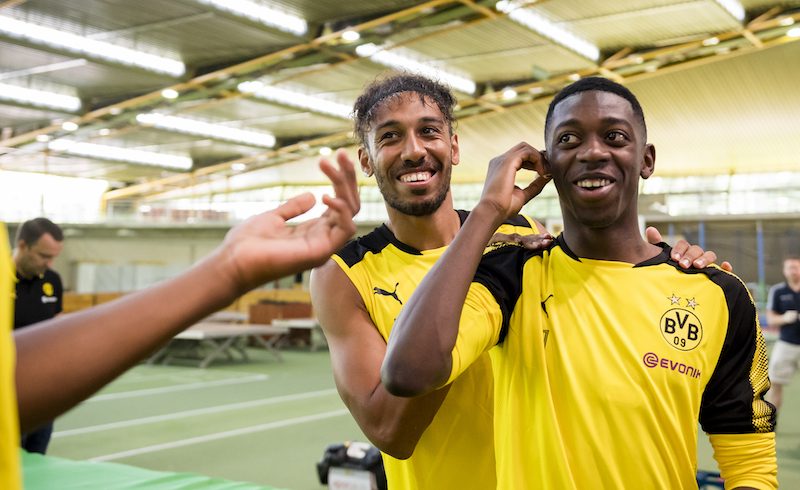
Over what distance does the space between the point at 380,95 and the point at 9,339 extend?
1.83 metres

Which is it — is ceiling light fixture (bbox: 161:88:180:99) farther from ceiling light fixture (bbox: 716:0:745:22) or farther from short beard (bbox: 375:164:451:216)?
short beard (bbox: 375:164:451:216)

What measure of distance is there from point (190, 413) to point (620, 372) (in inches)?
365

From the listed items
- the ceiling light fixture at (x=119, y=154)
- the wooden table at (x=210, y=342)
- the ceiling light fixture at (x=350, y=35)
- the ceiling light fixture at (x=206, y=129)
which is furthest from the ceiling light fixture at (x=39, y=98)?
the wooden table at (x=210, y=342)

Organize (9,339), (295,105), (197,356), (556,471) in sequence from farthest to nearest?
(295,105)
(197,356)
(556,471)
(9,339)

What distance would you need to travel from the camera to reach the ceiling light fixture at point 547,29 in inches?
723

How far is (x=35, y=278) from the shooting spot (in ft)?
20.7

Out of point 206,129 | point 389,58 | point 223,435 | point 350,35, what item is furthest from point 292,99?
point 223,435

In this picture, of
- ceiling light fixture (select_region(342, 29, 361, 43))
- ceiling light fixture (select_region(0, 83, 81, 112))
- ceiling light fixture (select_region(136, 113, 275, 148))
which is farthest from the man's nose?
ceiling light fixture (select_region(136, 113, 275, 148))

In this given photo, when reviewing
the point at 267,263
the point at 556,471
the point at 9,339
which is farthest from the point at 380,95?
the point at 9,339

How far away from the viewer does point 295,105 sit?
25609 millimetres

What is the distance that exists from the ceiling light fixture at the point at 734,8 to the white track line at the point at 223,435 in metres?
14.9

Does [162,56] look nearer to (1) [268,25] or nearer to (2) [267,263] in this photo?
(1) [268,25]

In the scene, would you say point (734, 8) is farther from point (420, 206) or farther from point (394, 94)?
point (420, 206)

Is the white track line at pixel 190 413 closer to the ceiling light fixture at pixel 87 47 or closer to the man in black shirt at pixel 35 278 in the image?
the man in black shirt at pixel 35 278
